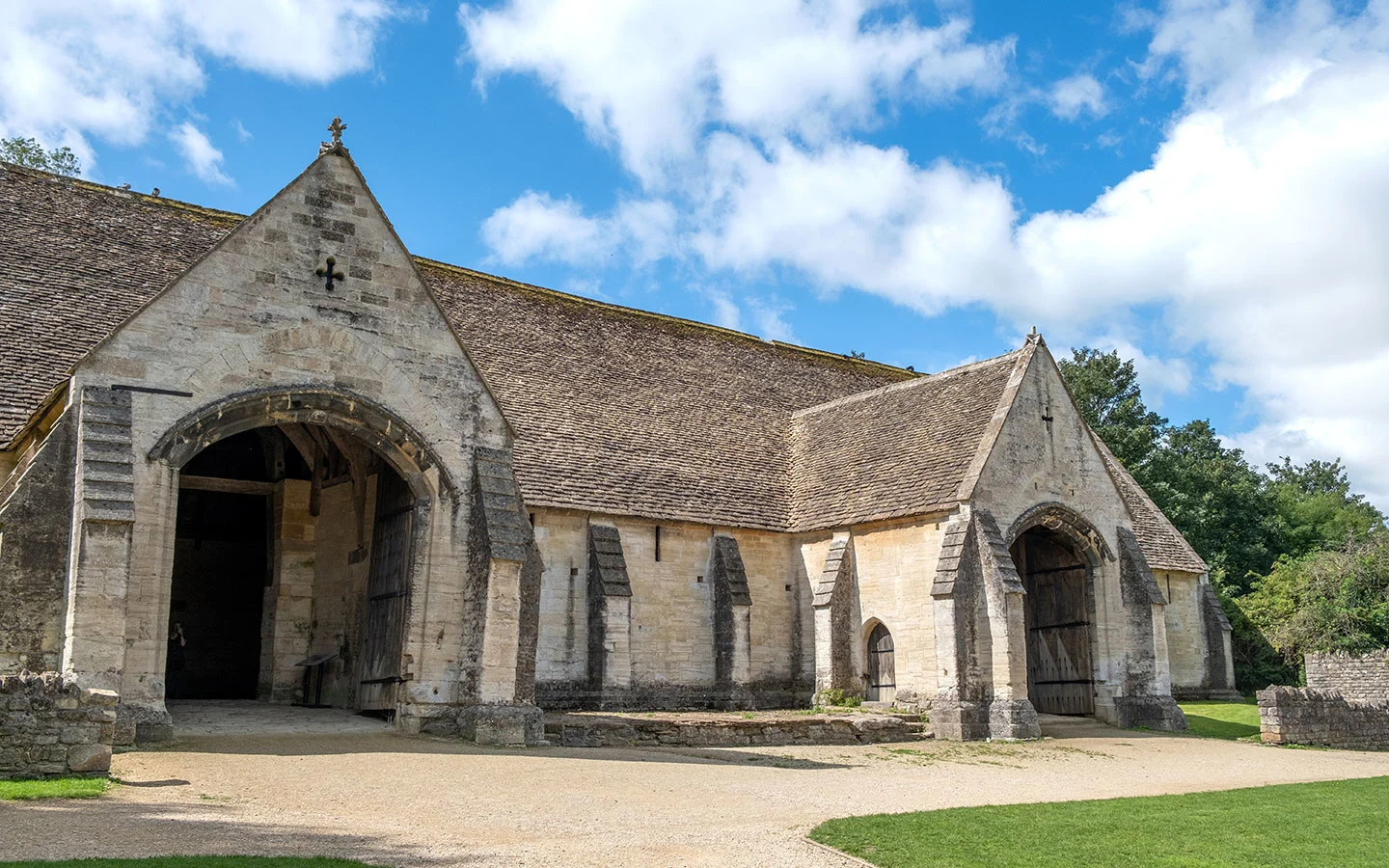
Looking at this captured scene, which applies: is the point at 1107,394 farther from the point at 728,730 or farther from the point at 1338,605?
the point at 728,730

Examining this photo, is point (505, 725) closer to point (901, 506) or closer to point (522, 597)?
point (522, 597)

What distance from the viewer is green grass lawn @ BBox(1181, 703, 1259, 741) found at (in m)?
25.6

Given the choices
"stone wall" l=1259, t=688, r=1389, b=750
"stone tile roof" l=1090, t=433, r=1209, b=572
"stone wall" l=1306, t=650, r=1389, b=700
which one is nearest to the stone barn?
"stone tile roof" l=1090, t=433, r=1209, b=572

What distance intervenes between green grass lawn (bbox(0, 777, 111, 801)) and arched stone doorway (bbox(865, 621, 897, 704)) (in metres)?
16.4

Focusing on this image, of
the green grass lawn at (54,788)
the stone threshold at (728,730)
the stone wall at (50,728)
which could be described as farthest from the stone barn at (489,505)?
the green grass lawn at (54,788)

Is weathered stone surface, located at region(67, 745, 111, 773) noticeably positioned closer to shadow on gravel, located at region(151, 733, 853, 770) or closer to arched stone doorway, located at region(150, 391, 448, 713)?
shadow on gravel, located at region(151, 733, 853, 770)

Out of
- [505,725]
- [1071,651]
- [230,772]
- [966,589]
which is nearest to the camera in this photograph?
[230,772]

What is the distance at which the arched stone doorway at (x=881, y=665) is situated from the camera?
24594mm

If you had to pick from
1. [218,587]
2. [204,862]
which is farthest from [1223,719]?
[204,862]

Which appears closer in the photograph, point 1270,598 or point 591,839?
point 591,839

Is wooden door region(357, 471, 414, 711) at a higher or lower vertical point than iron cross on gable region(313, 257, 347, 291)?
lower

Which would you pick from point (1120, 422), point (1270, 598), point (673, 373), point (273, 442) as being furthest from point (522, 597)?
point (1120, 422)

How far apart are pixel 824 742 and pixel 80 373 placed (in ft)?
45.1

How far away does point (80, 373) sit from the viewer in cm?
1591
